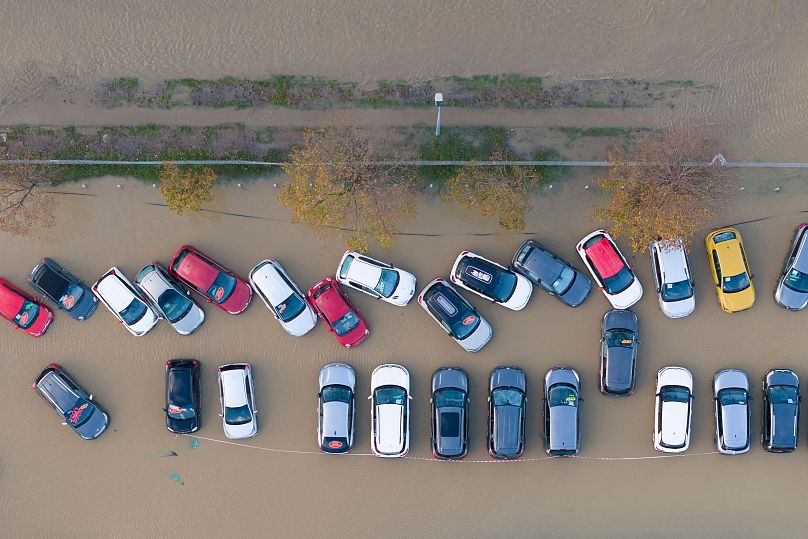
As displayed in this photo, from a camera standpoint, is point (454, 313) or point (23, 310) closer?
point (454, 313)

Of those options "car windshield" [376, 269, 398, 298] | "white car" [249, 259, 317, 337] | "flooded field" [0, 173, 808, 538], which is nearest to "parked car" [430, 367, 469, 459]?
"flooded field" [0, 173, 808, 538]

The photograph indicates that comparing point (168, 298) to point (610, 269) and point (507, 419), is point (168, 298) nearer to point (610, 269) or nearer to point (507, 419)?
point (507, 419)

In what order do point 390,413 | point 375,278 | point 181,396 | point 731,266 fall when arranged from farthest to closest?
point 181,396, point 390,413, point 375,278, point 731,266

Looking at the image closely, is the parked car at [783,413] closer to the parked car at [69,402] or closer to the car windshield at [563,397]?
the car windshield at [563,397]

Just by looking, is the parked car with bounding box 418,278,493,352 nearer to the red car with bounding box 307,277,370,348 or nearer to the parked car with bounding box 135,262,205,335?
the red car with bounding box 307,277,370,348

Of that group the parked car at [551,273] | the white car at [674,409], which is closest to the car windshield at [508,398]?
the parked car at [551,273]

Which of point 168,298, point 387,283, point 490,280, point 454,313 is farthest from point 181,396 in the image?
point 490,280

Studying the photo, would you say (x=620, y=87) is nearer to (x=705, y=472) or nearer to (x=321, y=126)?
(x=321, y=126)
